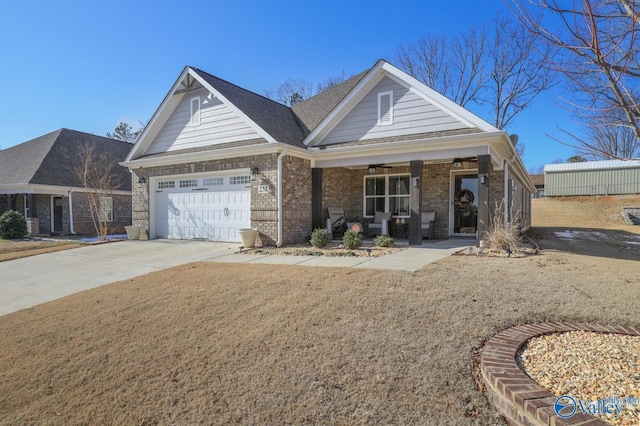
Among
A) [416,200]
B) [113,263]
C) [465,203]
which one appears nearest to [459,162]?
[465,203]

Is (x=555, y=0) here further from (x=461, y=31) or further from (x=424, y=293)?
(x=461, y=31)

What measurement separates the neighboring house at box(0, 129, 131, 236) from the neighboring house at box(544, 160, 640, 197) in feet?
118

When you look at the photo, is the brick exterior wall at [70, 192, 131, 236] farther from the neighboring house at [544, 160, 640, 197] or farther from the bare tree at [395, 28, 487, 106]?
the neighboring house at [544, 160, 640, 197]

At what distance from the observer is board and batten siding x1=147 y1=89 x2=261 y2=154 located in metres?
11.9

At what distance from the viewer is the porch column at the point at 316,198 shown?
38.0 ft

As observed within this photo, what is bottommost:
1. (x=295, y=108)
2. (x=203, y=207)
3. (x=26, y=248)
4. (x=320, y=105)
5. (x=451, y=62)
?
(x=26, y=248)

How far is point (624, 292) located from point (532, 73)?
20.7 metres


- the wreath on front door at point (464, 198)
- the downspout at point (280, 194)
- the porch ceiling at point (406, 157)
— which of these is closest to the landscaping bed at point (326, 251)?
the downspout at point (280, 194)

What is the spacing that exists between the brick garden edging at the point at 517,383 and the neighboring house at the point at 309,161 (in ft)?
18.8

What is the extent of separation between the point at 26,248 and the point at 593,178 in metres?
40.2

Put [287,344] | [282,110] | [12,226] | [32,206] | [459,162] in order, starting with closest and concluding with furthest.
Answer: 1. [287,344]
2. [459,162]
3. [282,110]
4. [12,226]
5. [32,206]

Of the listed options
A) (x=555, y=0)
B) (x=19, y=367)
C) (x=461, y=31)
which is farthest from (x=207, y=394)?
(x=461, y=31)

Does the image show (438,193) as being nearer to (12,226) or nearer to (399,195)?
(399,195)

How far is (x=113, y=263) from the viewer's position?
30.2 feet
